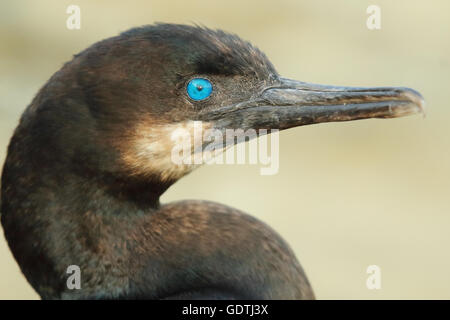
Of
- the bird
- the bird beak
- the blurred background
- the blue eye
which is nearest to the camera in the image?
the bird

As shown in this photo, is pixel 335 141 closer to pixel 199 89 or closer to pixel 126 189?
pixel 199 89

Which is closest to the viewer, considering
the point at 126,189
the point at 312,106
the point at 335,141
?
the point at 126,189

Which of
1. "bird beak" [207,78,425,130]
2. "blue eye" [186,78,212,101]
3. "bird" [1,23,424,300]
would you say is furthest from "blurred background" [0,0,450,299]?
"blue eye" [186,78,212,101]

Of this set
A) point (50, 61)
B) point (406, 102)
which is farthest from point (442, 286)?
point (50, 61)

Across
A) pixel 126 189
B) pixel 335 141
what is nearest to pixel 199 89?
pixel 126 189

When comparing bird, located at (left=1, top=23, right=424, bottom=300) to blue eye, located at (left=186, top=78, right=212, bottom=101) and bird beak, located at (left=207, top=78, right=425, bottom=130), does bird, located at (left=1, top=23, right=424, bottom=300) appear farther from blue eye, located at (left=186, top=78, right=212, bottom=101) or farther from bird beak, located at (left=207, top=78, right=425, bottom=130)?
bird beak, located at (left=207, top=78, right=425, bottom=130)

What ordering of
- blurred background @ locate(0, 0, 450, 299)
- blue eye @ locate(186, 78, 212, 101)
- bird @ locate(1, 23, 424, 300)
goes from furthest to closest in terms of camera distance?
1. blurred background @ locate(0, 0, 450, 299)
2. blue eye @ locate(186, 78, 212, 101)
3. bird @ locate(1, 23, 424, 300)

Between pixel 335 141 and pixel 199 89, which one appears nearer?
pixel 199 89
